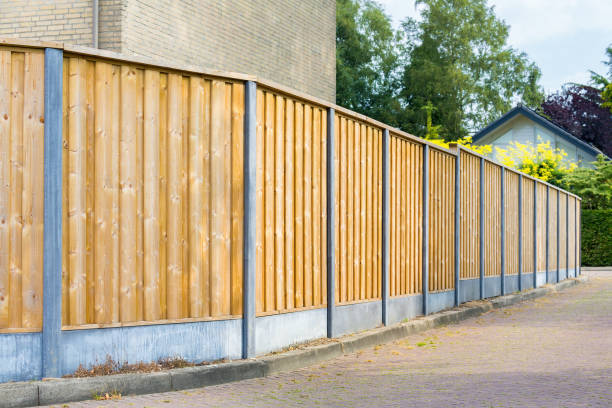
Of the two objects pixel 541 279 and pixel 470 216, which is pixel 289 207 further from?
pixel 541 279

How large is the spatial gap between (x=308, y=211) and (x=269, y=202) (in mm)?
876

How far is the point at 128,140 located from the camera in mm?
7012

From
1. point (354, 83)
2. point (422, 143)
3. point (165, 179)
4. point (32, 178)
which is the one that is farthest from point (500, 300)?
point (354, 83)

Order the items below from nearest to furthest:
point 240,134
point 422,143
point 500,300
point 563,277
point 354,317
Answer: point 240,134
point 354,317
point 422,143
point 500,300
point 563,277

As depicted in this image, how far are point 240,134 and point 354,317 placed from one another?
3.12m

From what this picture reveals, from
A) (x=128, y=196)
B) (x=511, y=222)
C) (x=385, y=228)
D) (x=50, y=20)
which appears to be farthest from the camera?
(x=511, y=222)

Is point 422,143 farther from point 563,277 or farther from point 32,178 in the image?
point 563,277

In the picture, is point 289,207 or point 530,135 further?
point 530,135

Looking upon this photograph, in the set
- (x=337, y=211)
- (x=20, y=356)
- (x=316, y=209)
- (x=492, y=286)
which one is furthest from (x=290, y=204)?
(x=492, y=286)

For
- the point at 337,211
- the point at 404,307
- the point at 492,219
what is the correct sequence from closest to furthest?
the point at 337,211 < the point at 404,307 < the point at 492,219

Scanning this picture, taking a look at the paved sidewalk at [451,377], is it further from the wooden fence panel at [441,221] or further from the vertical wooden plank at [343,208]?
the wooden fence panel at [441,221]

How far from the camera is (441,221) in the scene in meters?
13.4

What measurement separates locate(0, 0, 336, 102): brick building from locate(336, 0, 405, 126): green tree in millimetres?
32419

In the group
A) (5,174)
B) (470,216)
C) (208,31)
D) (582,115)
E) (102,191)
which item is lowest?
(470,216)
